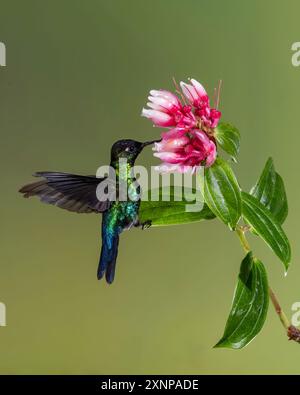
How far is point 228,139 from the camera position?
3.27 ft

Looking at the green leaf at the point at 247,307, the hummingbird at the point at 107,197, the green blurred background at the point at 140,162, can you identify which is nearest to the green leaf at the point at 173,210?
the hummingbird at the point at 107,197

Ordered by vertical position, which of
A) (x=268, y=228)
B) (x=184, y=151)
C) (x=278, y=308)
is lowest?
(x=278, y=308)

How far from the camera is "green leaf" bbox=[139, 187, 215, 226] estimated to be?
3.66 feet

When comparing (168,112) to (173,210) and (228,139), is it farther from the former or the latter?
(173,210)

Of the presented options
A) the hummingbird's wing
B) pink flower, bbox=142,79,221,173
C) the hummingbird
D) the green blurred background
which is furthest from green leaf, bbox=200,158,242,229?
the green blurred background

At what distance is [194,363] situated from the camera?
1.52 meters

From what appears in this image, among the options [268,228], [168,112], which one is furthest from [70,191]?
[268,228]

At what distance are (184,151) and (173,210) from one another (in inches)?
8.1

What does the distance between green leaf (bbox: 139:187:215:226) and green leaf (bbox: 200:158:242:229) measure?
13 cm

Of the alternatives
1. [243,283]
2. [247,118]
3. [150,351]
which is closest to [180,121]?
[243,283]

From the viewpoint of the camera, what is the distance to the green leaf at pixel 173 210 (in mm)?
1114

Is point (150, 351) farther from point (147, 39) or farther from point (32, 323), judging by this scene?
point (147, 39)

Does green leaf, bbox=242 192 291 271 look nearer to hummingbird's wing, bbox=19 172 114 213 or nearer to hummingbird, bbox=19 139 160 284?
hummingbird, bbox=19 139 160 284
